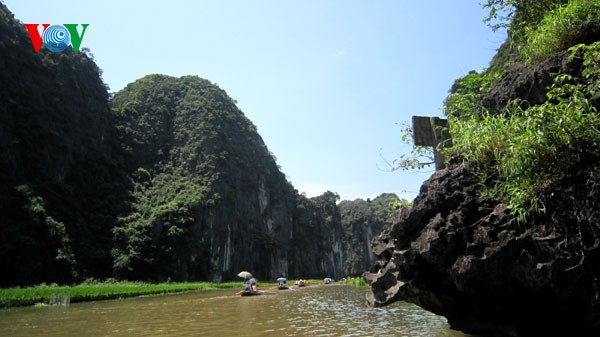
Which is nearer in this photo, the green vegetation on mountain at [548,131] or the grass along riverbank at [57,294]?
the green vegetation on mountain at [548,131]

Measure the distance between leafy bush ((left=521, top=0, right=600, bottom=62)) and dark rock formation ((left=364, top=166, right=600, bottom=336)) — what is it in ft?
7.36

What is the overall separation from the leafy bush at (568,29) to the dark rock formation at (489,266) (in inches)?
88.3

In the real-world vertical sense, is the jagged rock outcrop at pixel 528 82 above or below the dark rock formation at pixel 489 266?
above

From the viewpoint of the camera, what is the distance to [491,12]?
8.04 m

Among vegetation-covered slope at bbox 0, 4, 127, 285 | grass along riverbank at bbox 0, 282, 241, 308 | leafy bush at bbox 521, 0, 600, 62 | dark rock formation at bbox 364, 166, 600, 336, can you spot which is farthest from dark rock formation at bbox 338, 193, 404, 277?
leafy bush at bbox 521, 0, 600, 62

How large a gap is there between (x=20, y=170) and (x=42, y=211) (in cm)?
651

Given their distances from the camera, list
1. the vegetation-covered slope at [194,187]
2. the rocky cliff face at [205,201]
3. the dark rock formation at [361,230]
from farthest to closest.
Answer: the dark rock formation at [361,230] → the rocky cliff face at [205,201] → the vegetation-covered slope at [194,187]

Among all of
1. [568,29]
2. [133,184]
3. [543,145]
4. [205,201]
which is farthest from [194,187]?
[543,145]

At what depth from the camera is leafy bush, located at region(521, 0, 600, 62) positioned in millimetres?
5293

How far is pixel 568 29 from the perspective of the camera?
18.1ft

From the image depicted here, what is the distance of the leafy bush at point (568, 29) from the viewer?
17.4 feet

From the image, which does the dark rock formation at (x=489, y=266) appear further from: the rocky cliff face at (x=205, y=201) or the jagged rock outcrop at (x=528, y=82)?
the rocky cliff face at (x=205, y=201)

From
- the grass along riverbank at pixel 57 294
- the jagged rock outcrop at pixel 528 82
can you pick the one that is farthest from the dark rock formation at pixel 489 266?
the grass along riverbank at pixel 57 294

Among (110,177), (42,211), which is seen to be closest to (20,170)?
(42,211)
